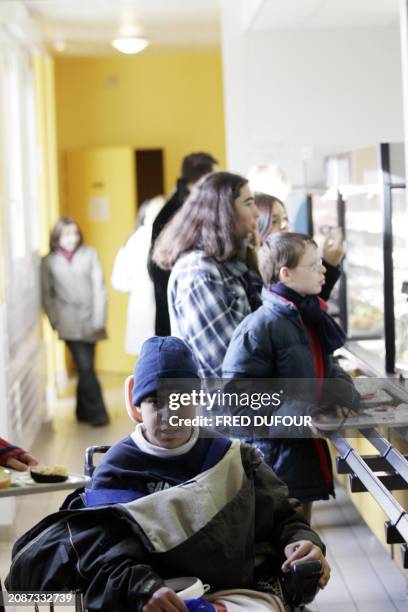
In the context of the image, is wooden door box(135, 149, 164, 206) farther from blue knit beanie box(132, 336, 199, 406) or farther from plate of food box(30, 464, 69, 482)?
blue knit beanie box(132, 336, 199, 406)

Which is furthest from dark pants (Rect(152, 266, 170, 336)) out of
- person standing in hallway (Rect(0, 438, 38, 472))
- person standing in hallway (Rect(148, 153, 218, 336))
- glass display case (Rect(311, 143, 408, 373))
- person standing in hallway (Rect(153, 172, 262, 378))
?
person standing in hallway (Rect(0, 438, 38, 472))

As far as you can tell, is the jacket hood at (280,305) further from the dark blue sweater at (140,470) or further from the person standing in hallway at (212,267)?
the dark blue sweater at (140,470)

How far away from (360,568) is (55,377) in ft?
16.7

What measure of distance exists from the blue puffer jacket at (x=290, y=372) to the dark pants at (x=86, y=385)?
441 cm

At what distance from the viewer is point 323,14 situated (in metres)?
6.90

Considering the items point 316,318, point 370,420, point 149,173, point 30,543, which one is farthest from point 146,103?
point 30,543

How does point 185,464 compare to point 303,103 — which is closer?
point 185,464

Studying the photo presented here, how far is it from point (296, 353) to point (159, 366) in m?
1.03

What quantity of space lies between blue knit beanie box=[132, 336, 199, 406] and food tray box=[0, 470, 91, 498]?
27 cm

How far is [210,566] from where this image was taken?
231cm

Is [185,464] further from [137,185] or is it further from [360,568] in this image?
[137,185]

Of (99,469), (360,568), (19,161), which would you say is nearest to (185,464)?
(99,469)

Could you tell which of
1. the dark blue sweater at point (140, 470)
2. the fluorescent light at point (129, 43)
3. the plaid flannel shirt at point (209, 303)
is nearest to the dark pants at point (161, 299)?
the plaid flannel shirt at point (209, 303)

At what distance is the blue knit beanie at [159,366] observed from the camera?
2.40 metres
